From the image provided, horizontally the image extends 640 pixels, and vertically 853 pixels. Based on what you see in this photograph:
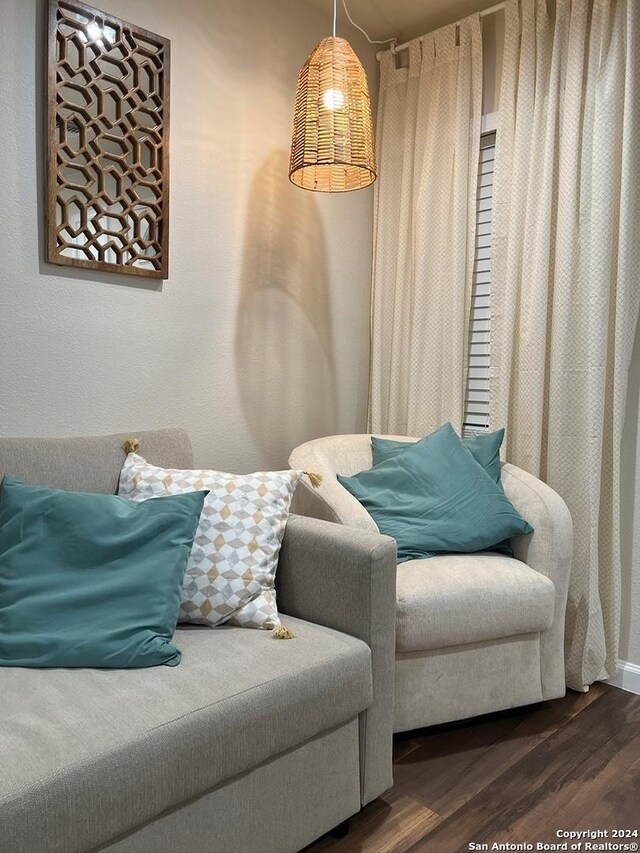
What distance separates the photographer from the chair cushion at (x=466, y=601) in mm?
1888

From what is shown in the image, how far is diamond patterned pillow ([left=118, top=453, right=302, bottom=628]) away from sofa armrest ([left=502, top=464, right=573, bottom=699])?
32.7 inches

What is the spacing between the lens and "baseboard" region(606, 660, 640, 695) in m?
2.38

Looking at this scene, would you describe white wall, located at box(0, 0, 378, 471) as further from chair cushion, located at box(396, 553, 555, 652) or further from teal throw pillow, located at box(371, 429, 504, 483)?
chair cushion, located at box(396, 553, 555, 652)

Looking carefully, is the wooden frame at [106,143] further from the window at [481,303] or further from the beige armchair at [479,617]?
the window at [481,303]

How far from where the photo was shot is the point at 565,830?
1.64 m

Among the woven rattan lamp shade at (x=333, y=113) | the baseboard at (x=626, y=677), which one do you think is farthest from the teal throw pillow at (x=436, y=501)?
the woven rattan lamp shade at (x=333, y=113)

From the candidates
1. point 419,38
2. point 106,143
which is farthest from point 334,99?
point 419,38

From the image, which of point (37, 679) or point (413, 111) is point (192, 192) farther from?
point (37, 679)

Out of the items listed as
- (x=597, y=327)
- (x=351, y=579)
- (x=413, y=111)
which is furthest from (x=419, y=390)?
(x=351, y=579)

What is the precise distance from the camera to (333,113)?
2.20m

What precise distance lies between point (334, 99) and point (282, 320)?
856 millimetres

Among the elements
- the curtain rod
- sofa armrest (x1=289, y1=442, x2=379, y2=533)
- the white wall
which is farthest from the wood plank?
the curtain rod

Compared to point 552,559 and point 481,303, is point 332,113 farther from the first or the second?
point 552,559

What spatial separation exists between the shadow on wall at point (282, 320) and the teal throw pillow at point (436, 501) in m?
0.50
